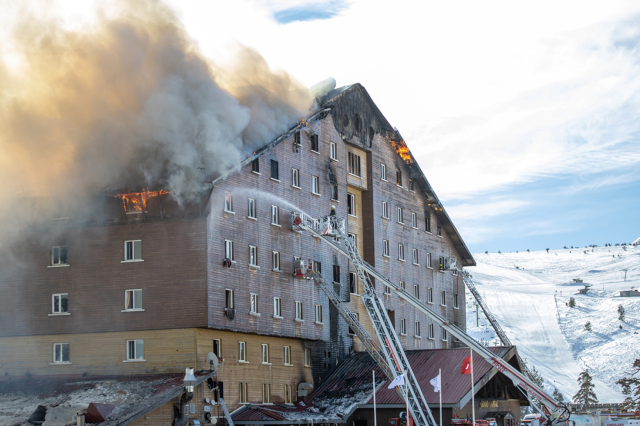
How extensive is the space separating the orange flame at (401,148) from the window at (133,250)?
93.8 feet

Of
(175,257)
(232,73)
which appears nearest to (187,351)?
(175,257)

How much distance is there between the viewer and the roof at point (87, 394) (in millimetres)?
39375

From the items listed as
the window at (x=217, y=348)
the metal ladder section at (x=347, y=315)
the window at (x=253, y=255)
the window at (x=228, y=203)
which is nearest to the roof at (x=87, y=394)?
the window at (x=217, y=348)

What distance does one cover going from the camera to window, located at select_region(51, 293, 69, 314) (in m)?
46.5

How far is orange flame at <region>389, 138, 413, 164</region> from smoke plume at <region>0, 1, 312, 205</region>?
72.5 ft

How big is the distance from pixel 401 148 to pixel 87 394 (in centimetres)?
3577

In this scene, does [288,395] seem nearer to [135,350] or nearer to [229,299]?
[229,299]

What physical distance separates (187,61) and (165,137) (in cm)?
663

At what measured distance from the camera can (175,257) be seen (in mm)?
45750

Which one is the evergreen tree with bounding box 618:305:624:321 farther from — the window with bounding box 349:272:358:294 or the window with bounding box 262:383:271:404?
the window with bounding box 262:383:271:404

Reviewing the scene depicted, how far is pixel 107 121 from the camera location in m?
46.7

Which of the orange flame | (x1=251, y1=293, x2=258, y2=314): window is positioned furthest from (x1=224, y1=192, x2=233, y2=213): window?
the orange flame

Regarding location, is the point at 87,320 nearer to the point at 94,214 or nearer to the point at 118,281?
the point at 118,281

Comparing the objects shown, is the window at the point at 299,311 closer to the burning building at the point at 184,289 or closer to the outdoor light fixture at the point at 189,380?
the burning building at the point at 184,289
